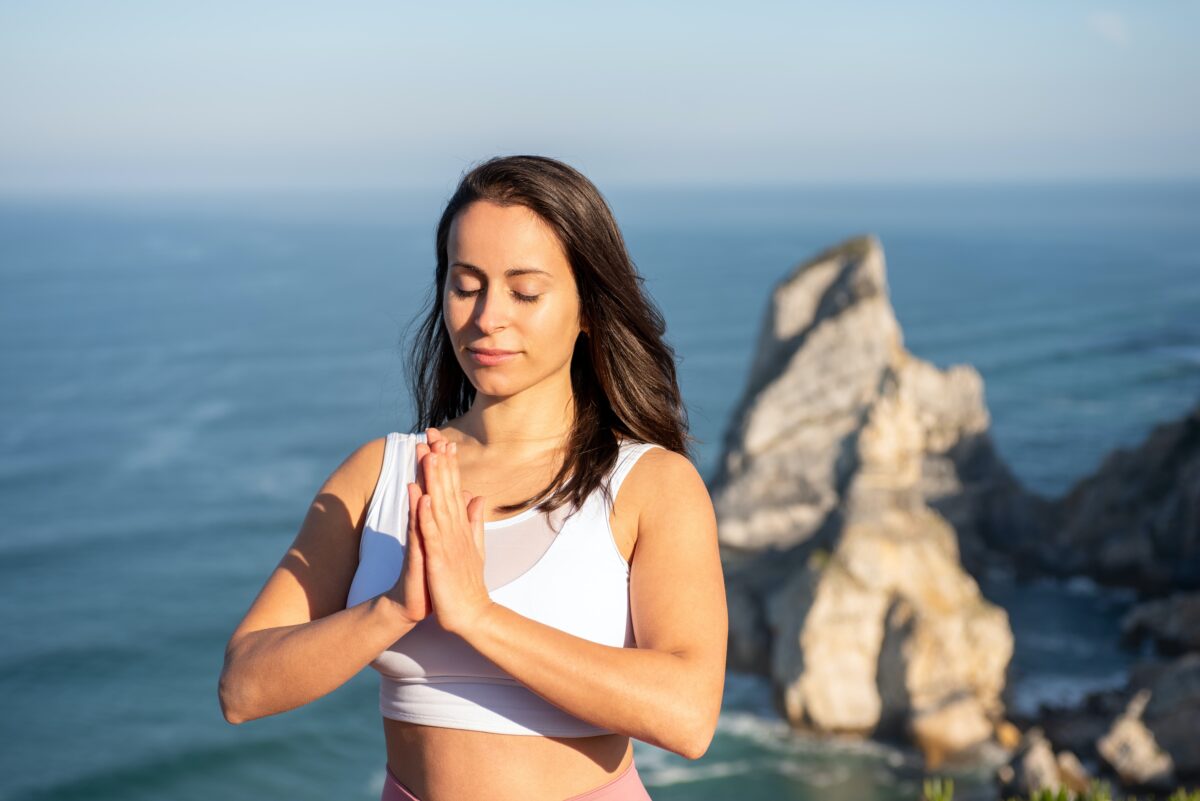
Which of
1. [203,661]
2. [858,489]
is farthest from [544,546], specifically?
[203,661]

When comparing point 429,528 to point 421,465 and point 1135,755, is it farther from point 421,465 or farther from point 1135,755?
point 1135,755

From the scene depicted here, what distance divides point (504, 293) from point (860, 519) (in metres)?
28.6

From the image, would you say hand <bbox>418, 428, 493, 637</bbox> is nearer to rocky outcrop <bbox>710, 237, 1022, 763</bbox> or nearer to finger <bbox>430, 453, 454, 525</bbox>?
finger <bbox>430, 453, 454, 525</bbox>

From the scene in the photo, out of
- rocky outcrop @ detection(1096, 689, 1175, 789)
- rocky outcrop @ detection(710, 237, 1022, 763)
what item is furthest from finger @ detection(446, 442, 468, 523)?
rocky outcrop @ detection(710, 237, 1022, 763)

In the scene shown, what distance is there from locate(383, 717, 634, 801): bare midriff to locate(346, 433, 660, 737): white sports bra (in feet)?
0.12

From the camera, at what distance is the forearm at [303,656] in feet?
8.17

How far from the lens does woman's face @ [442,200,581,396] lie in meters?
2.85

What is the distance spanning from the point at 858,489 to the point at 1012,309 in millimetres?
75964

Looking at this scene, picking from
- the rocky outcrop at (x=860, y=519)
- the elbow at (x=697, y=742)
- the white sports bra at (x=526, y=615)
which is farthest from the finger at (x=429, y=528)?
the rocky outcrop at (x=860, y=519)

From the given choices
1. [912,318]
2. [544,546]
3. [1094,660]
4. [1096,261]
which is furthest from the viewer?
[1096,261]

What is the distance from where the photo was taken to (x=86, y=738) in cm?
3916

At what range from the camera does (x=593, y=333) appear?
10.2ft

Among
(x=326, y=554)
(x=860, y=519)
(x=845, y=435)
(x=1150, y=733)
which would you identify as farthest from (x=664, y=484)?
(x=845, y=435)

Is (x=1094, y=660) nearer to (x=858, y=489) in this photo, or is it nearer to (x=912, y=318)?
(x=858, y=489)
